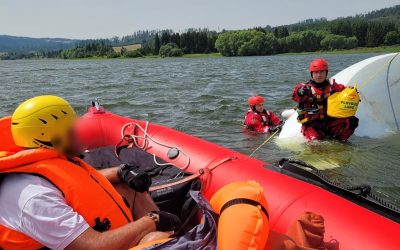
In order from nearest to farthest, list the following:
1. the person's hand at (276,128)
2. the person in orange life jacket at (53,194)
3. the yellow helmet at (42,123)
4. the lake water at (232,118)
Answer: the person in orange life jacket at (53,194) → the yellow helmet at (42,123) → the lake water at (232,118) → the person's hand at (276,128)

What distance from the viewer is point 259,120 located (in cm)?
683

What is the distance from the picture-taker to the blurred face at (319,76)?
18.0 ft

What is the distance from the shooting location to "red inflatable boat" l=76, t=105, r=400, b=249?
1917 mm

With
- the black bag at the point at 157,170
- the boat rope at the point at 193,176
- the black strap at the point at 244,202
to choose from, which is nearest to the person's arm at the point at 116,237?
the black strap at the point at 244,202

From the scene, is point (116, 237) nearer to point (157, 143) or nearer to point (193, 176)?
point (193, 176)

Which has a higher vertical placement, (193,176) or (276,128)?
(193,176)

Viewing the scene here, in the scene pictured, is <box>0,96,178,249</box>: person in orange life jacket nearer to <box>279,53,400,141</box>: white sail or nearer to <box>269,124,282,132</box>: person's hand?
<box>279,53,400,141</box>: white sail

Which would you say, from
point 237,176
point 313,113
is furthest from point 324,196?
point 313,113

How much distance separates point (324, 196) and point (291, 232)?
44 centimetres

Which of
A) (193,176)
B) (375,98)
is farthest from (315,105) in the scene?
(193,176)

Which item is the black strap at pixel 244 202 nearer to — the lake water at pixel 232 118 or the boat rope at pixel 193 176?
the boat rope at pixel 193 176

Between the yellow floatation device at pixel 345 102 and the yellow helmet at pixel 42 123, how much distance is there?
4.12 metres

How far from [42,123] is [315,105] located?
4355 mm

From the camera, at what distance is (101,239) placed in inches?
67.6
